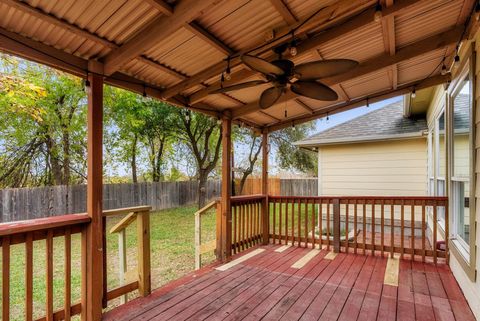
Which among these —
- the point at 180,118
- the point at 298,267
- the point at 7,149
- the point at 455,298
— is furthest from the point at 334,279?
the point at 7,149

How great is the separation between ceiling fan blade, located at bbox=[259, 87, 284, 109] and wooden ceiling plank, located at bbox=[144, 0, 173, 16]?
3.75ft

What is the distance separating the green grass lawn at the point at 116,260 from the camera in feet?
13.5

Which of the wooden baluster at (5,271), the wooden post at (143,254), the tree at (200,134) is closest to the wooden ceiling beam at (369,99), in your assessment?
the wooden post at (143,254)

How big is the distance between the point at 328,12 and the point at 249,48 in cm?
78

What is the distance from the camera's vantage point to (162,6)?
1.83 m

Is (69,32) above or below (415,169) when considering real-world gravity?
above

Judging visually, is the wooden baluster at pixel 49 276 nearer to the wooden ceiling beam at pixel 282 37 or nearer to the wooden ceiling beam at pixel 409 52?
the wooden ceiling beam at pixel 282 37

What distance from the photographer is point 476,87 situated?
2.50m

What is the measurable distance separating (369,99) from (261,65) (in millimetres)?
2831

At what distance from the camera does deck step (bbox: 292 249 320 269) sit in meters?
3.87

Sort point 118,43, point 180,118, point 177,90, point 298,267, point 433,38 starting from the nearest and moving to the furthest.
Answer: point 118,43 → point 433,38 → point 177,90 → point 298,267 → point 180,118

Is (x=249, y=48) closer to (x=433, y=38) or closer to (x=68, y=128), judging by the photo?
(x=433, y=38)

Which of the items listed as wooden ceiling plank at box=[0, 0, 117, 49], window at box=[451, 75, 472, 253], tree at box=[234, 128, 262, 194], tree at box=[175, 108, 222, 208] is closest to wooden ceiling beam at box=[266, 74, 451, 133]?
window at box=[451, 75, 472, 253]

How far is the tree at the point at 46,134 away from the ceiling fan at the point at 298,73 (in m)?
7.94
